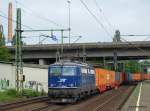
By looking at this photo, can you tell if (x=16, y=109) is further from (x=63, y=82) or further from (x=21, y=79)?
(x=21, y=79)

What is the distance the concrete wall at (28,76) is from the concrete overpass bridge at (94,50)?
25588 mm

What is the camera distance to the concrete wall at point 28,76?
44.3 m

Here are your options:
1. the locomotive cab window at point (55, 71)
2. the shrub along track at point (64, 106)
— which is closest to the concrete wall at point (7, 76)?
the shrub along track at point (64, 106)

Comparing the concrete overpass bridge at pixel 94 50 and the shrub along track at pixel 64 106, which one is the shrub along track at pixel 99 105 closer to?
the shrub along track at pixel 64 106

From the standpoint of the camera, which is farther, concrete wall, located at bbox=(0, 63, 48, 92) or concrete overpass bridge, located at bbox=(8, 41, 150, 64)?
concrete overpass bridge, located at bbox=(8, 41, 150, 64)

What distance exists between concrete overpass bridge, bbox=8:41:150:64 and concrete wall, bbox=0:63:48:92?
25.6m

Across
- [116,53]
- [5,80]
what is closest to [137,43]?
[116,53]

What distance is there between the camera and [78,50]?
83.1 meters

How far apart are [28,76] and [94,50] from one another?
34.2 m

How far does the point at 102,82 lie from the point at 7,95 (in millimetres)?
15016

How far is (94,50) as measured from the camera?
82.7 metres

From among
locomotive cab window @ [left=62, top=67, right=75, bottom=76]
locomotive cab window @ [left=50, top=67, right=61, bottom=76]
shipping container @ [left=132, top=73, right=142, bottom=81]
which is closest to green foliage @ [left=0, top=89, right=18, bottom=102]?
locomotive cab window @ [left=50, top=67, right=61, bottom=76]

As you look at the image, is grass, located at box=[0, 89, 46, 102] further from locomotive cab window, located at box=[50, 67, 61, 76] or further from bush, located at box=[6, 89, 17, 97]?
locomotive cab window, located at box=[50, 67, 61, 76]

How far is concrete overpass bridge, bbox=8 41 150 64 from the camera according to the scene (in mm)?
78812
